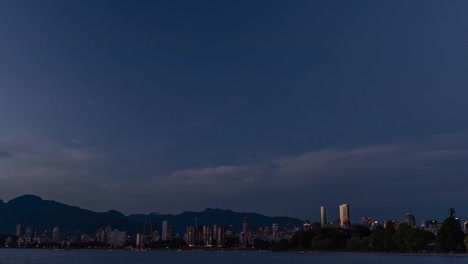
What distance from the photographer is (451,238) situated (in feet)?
410

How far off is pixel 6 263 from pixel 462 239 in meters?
105

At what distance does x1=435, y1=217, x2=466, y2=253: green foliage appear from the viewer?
409 ft

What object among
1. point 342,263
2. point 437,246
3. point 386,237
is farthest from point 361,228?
point 342,263

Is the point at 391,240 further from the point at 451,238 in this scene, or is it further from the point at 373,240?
the point at 451,238

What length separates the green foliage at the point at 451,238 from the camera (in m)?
125

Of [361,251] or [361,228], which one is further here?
Result: [361,228]

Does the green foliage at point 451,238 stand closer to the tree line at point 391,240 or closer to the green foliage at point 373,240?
the tree line at point 391,240

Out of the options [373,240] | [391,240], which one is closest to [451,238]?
[391,240]

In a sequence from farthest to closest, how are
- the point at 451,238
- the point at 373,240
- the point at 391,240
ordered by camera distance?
the point at 373,240, the point at 391,240, the point at 451,238

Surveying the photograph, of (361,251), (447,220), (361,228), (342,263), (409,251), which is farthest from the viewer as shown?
(361,228)

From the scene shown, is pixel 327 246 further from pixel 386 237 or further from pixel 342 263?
pixel 342 263

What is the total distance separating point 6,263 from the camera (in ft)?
343

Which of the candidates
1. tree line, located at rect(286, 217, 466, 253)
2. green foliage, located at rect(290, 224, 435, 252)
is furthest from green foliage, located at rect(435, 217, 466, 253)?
green foliage, located at rect(290, 224, 435, 252)

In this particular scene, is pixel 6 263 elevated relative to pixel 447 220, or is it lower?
lower
